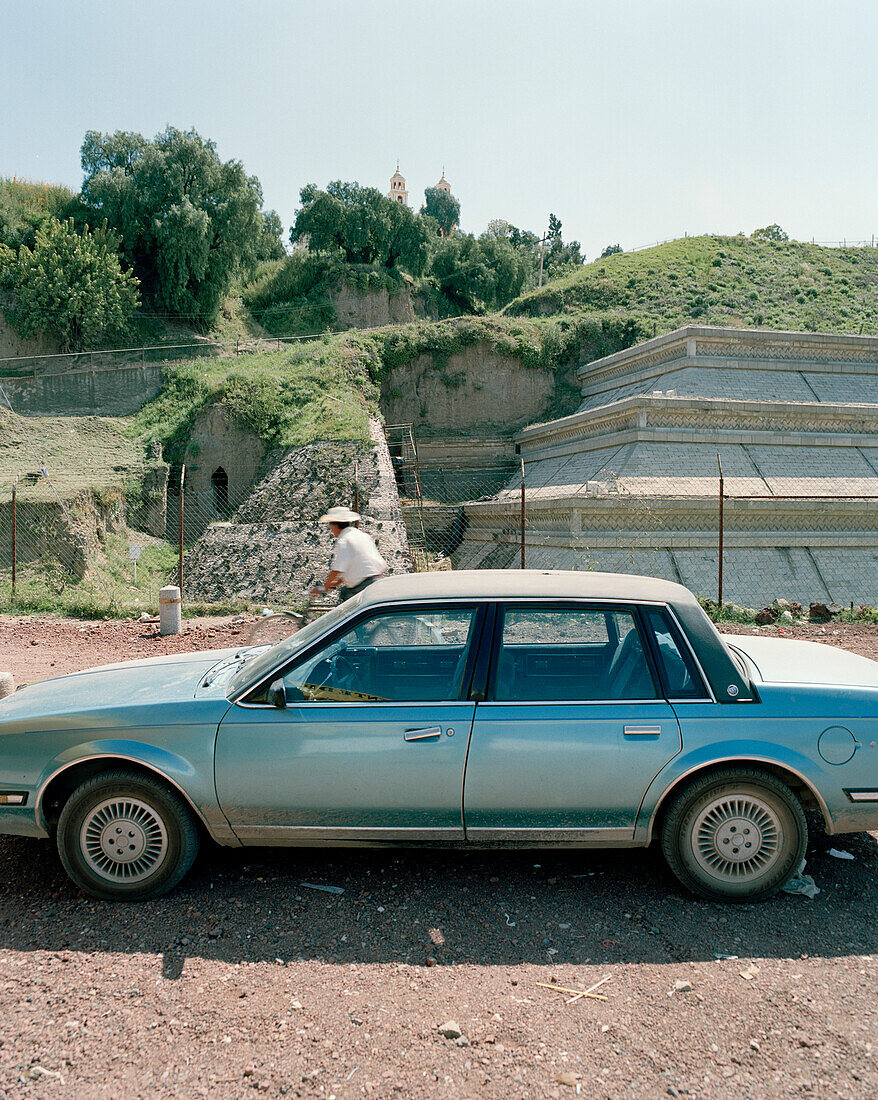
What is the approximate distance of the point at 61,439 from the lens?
21.3 m

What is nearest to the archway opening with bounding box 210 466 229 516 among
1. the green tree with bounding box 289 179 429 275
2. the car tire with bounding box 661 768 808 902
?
the car tire with bounding box 661 768 808 902

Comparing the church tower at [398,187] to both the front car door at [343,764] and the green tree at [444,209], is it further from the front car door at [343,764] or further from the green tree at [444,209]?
the front car door at [343,764]

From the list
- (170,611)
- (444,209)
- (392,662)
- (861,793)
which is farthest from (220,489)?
(444,209)

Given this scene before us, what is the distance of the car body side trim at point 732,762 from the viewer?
335 centimetres

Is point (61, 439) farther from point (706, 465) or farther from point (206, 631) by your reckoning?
point (706, 465)

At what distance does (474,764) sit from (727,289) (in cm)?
3627

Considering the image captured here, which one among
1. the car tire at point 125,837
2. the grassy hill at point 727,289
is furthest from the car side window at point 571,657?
the grassy hill at point 727,289

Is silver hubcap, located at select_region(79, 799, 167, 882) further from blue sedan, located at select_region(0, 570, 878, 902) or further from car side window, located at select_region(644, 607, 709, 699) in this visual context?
car side window, located at select_region(644, 607, 709, 699)

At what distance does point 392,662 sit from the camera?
379 centimetres

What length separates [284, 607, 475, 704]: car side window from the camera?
11.6ft

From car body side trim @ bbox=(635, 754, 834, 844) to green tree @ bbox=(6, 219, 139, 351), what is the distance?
2987cm

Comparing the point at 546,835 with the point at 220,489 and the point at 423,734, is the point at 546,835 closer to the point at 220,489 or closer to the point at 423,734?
the point at 423,734

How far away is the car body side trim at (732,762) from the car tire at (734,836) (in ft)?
0.14

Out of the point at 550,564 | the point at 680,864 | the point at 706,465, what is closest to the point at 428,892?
the point at 680,864
